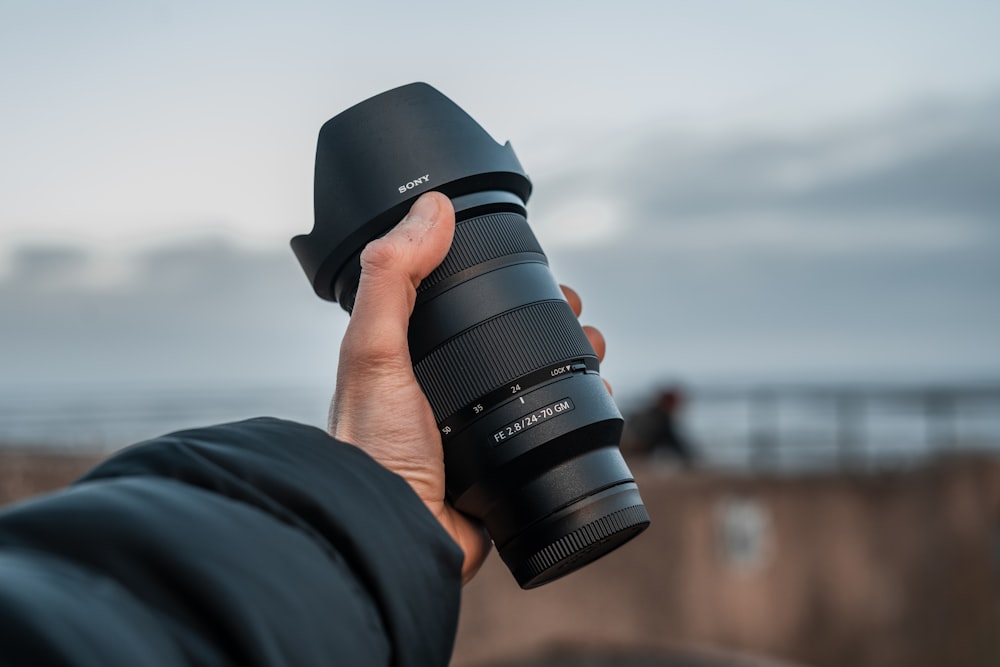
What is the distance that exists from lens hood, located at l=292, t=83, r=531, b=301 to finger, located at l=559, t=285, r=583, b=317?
255 millimetres

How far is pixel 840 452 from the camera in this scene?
35.5 ft

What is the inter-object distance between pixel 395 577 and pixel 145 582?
0.24 meters

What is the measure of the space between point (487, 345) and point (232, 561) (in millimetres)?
692

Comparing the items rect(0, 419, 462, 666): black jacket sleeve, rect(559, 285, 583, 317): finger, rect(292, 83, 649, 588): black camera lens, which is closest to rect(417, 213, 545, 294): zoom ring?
rect(292, 83, 649, 588): black camera lens

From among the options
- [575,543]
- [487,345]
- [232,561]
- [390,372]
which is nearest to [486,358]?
[487,345]

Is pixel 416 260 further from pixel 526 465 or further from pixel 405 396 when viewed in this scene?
pixel 526 465

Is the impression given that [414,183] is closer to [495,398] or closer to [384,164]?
[384,164]

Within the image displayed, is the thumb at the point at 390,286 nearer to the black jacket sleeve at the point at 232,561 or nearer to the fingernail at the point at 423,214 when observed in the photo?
the fingernail at the point at 423,214

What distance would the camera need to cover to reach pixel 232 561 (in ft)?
2.49

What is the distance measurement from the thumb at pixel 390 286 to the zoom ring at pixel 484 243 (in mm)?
31

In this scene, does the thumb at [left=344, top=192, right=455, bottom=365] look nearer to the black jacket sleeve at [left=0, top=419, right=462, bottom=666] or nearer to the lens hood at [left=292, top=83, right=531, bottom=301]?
the lens hood at [left=292, top=83, right=531, bottom=301]

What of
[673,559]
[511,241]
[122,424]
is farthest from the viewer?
[122,424]

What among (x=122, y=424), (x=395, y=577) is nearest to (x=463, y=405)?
(x=395, y=577)

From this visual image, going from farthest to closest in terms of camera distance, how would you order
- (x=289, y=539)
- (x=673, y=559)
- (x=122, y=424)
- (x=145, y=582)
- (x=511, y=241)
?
(x=122, y=424) → (x=673, y=559) → (x=511, y=241) → (x=289, y=539) → (x=145, y=582)
